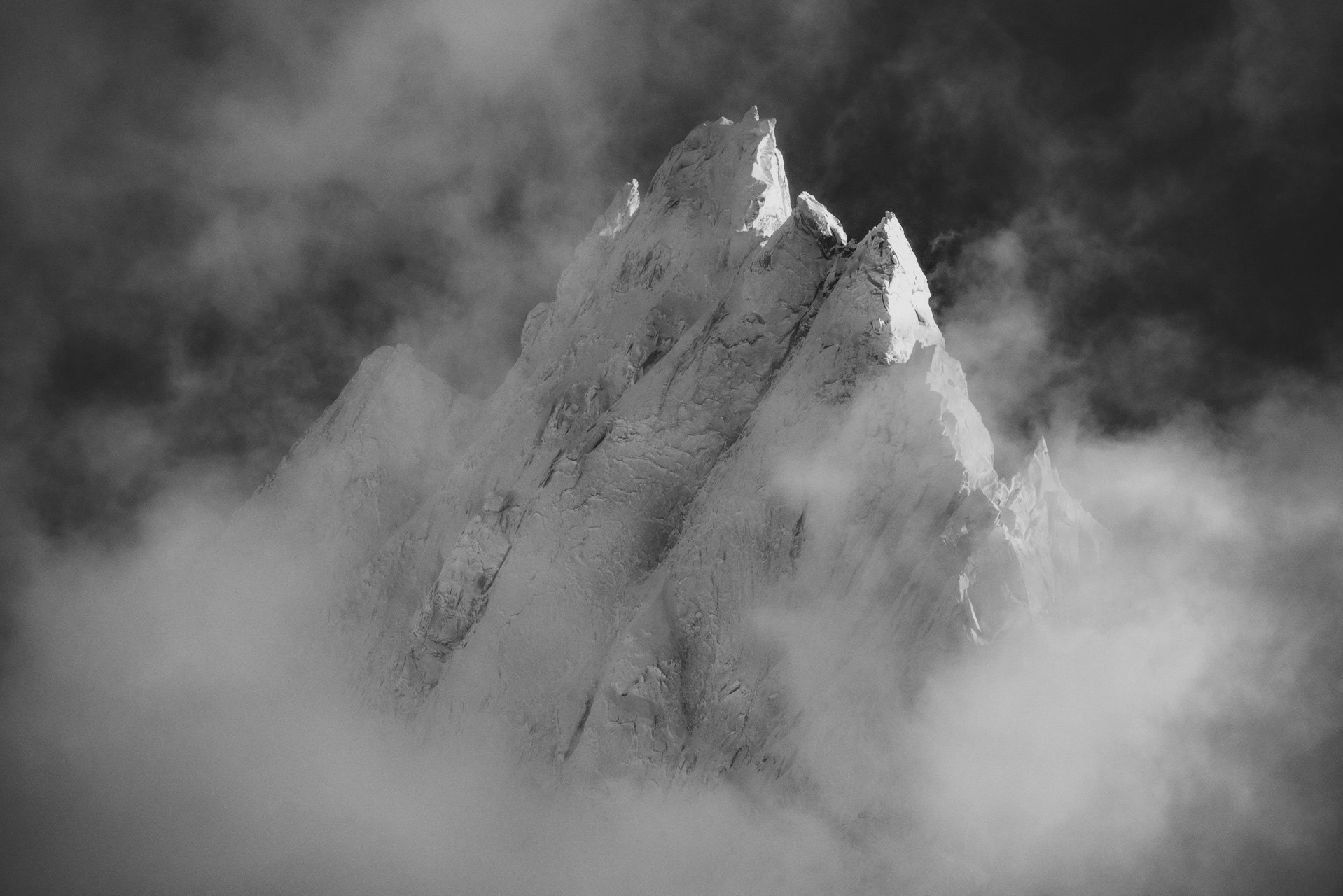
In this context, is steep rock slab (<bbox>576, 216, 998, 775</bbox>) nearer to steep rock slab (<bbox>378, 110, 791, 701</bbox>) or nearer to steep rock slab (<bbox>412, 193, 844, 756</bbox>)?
steep rock slab (<bbox>412, 193, 844, 756</bbox>)

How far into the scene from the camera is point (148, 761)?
10750 cm

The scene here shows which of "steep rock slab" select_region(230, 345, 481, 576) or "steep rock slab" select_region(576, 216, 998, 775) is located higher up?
"steep rock slab" select_region(230, 345, 481, 576)

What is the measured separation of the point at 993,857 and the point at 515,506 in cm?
3930

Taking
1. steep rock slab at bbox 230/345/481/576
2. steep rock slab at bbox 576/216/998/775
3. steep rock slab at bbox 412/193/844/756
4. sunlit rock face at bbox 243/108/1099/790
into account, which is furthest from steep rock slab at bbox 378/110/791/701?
steep rock slab at bbox 230/345/481/576

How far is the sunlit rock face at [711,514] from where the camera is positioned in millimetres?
54531

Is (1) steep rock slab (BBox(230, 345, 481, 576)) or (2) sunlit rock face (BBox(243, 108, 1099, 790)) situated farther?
(1) steep rock slab (BBox(230, 345, 481, 576))

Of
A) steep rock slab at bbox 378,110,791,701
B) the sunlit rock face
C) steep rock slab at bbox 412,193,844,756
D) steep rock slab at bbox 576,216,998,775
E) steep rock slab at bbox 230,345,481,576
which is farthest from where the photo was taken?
steep rock slab at bbox 230,345,481,576

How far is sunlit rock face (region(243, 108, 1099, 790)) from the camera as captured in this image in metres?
54.5

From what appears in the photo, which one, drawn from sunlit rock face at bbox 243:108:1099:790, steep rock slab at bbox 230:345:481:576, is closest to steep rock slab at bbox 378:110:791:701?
sunlit rock face at bbox 243:108:1099:790

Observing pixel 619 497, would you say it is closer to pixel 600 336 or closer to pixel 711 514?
pixel 711 514

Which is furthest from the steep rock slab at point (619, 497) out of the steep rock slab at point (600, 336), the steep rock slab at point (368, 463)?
the steep rock slab at point (368, 463)

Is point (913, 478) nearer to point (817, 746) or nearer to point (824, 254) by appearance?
point (817, 746)

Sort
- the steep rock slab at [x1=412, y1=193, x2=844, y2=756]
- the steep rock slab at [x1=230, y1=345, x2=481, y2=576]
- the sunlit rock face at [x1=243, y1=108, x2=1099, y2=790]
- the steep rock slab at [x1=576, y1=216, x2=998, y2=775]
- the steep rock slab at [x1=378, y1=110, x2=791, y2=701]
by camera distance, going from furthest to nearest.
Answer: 1. the steep rock slab at [x1=230, y1=345, x2=481, y2=576]
2. the steep rock slab at [x1=378, y1=110, x2=791, y2=701]
3. the steep rock slab at [x1=412, y1=193, x2=844, y2=756]
4. the sunlit rock face at [x1=243, y1=108, x2=1099, y2=790]
5. the steep rock slab at [x1=576, y1=216, x2=998, y2=775]

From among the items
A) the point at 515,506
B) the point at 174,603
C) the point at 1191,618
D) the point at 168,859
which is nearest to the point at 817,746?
the point at 1191,618
